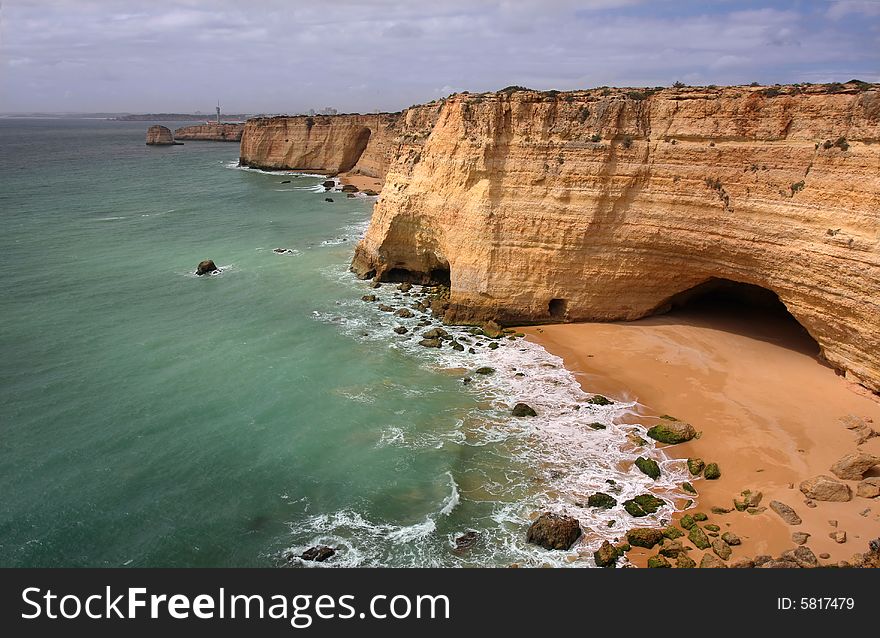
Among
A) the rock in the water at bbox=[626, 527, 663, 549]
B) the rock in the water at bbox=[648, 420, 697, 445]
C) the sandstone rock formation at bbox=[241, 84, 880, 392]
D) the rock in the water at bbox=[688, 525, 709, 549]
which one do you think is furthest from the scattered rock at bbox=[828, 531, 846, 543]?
the sandstone rock formation at bbox=[241, 84, 880, 392]

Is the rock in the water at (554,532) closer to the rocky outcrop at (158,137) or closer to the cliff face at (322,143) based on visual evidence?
the cliff face at (322,143)

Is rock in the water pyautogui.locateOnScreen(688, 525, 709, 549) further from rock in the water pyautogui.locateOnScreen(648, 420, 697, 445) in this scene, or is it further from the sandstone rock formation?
the sandstone rock formation

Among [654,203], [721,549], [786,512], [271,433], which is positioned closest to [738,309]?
[654,203]

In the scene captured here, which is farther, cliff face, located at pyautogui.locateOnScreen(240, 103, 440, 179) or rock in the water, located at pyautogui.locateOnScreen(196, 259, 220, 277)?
cliff face, located at pyautogui.locateOnScreen(240, 103, 440, 179)

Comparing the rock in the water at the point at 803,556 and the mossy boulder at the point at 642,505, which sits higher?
the rock in the water at the point at 803,556

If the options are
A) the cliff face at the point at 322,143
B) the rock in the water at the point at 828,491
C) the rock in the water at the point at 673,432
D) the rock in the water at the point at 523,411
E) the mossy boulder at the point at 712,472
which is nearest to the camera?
the rock in the water at the point at 828,491

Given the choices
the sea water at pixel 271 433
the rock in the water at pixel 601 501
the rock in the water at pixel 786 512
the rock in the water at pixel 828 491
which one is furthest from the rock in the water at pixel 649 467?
the rock in the water at pixel 828 491
